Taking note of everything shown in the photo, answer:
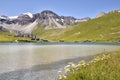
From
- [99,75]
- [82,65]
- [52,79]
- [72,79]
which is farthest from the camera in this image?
[52,79]

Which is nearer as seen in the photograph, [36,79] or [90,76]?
[90,76]

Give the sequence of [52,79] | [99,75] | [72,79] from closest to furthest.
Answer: [99,75] → [72,79] → [52,79]

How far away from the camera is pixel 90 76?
55.1ft

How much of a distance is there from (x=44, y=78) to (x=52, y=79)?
55.8 inches

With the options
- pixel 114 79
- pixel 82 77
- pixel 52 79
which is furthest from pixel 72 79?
pixel 52 79

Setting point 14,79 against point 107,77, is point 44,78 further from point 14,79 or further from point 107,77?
point 107,77

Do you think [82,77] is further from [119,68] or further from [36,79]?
[36,79]

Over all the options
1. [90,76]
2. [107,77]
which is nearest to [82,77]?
[90,76]

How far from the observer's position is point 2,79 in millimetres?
31531

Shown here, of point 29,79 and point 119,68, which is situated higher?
point 119,68

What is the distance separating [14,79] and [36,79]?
2.62 meters

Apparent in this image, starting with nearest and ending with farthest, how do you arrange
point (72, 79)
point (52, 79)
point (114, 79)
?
point (114, 79)
point (72, 79)
point (52, 79)

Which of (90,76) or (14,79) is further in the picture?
(14,79)

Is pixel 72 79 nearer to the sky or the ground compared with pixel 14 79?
nearer to the sky
